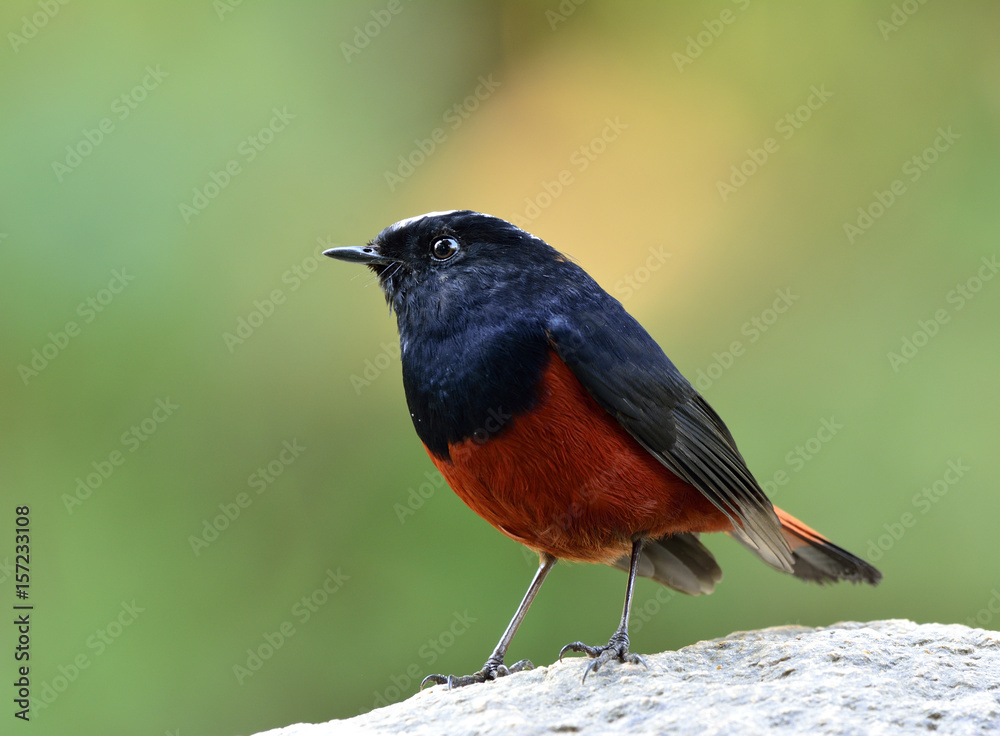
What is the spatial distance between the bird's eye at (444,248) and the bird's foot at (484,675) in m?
1.67

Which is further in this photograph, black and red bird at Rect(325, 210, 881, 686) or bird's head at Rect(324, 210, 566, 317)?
bird's head at Rect(324, 210, 566, 317)

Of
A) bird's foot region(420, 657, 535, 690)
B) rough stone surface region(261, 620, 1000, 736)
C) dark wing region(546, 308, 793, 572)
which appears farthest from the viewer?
bird's foot region(420, 657, 535, 690)

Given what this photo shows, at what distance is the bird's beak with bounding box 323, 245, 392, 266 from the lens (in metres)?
4.05

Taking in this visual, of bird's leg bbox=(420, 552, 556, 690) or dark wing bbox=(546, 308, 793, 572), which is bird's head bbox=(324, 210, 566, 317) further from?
bird's leg bbox=(420, 552, 556, 690)

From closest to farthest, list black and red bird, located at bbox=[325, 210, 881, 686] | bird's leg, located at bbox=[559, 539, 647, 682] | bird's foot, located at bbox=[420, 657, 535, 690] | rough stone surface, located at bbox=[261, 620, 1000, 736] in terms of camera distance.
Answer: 1. rough stone surface, located at bbox=[261, 620, 1000, 736]
2. bird's leg, located at bbox=[559, 539, 647, 682]
3. black and red bird, located at bbox=[325, 210, 881, 686]
4. bird's foot, located at bbox=[420, 657, 535, 690]

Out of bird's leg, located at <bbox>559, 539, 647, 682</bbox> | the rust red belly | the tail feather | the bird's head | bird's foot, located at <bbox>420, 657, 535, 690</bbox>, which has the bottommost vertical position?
bird's foot, located at <bbox>420, 657, 535, 690</bbox>

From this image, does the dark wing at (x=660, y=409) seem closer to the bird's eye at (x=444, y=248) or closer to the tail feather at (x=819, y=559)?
the tail feather at (x=819, y=559)

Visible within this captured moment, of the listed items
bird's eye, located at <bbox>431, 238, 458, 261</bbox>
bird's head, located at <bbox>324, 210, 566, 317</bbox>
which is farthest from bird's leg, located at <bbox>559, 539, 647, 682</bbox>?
bird's eye, located at <bbox>431, 238, 458, 261</bbox>

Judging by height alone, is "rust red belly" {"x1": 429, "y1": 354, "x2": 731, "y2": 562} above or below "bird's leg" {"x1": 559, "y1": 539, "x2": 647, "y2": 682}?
above

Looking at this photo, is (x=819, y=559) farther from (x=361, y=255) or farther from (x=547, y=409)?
(x=361, y=255)

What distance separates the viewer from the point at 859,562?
4426mm

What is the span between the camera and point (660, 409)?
3.81 meters

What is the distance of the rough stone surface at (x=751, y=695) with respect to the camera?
2.83 m

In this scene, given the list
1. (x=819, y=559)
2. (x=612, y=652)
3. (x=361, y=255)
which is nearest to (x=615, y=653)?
(x=612, y=652)
